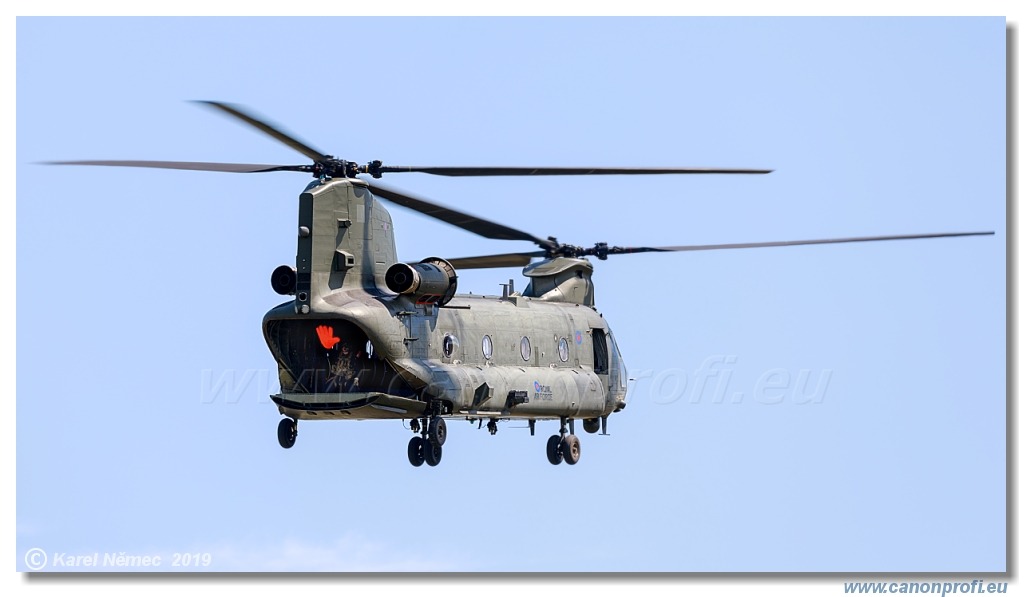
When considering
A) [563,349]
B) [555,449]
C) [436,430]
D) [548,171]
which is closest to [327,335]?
[436,430]

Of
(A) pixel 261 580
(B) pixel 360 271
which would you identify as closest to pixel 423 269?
(B) pixel 360 271

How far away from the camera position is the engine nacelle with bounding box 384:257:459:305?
151 ft

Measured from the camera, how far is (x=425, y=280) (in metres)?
46.4

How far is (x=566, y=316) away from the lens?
53.7 m

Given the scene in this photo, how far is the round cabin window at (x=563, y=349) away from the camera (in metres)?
52.8

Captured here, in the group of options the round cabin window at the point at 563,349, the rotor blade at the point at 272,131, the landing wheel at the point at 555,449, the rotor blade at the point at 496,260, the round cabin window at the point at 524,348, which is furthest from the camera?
the rotor blade at the point at 496,260

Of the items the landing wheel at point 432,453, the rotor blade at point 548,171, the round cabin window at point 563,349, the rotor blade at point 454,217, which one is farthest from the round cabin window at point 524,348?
the rotor blade at point 548,171

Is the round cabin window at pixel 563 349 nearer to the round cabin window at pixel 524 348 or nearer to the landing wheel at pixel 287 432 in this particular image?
the round cabin window at pixel 524 348

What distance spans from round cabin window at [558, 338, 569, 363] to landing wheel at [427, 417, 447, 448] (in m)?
6.57

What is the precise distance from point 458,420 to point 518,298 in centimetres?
469

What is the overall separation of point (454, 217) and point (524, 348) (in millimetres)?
4138

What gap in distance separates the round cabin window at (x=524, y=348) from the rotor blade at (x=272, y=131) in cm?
760

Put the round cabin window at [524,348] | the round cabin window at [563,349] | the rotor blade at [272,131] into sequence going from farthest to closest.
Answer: the round cabin window at [563,349] → the round cabin window at [524,348] → the rotor blade at [272,131]

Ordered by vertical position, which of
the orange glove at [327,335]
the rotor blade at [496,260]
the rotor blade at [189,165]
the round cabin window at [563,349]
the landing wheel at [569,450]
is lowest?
the landing wheel at [569,450]
